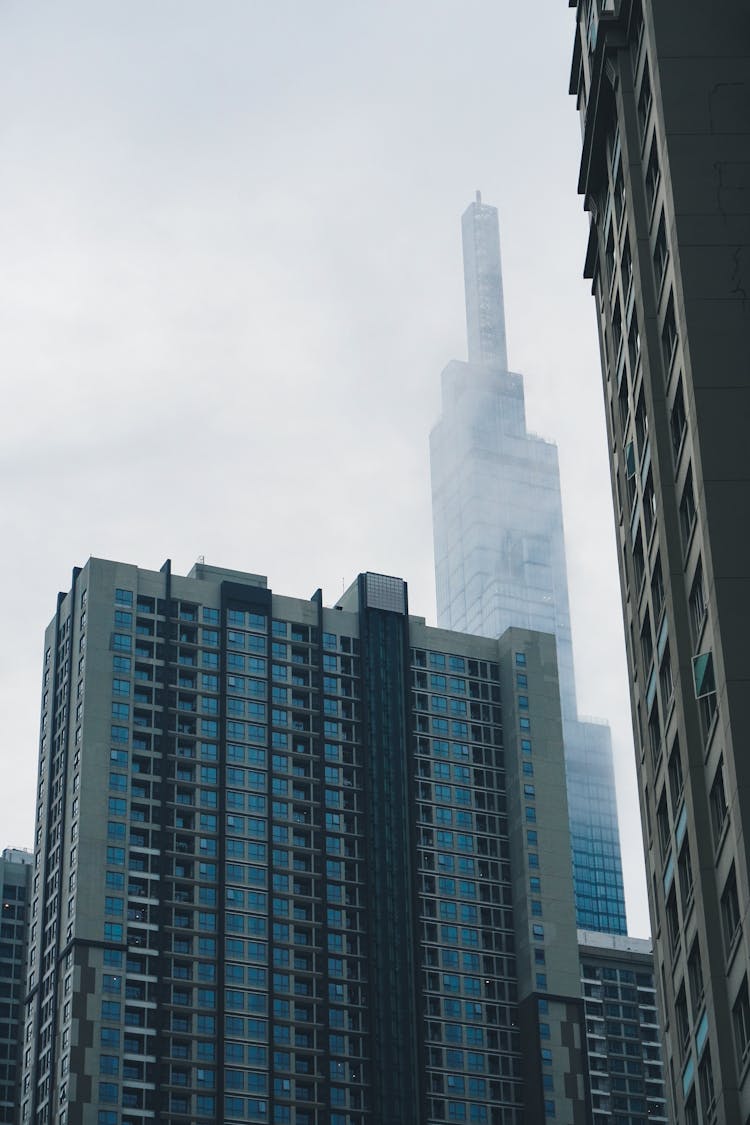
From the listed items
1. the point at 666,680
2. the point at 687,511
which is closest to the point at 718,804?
the point at 666,680

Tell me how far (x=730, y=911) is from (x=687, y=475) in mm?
16733

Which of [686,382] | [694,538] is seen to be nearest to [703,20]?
[686,382]

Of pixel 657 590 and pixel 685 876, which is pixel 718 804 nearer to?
pixel 685 876

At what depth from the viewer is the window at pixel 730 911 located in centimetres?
6238

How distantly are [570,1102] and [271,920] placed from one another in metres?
34.9

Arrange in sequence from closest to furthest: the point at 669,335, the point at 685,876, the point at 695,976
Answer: the point at 695,976
the point at 685,876
the point at 669,335

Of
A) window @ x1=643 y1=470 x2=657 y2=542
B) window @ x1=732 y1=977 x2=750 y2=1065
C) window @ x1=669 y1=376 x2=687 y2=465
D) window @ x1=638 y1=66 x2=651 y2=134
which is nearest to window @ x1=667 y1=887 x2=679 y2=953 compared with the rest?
window @ x1=732 y1=977 x2=750 y2=1065

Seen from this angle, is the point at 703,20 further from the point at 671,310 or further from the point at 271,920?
the point at 271,920

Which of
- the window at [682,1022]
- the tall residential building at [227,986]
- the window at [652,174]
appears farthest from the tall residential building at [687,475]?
the tall residential building at [227,986]

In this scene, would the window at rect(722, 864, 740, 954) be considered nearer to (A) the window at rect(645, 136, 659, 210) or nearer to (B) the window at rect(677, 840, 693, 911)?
(B) the window at rect(677, 840, 693, 911)

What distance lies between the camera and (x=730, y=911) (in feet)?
208

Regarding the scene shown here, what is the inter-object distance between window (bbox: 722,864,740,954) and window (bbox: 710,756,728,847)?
193cm

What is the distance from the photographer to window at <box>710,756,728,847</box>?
64438 mm

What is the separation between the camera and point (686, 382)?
6962 cm
